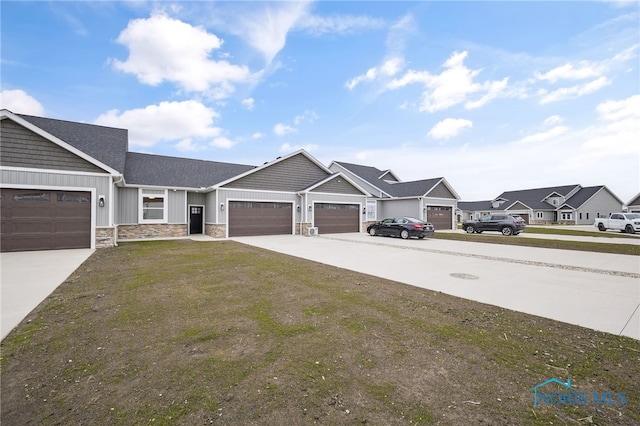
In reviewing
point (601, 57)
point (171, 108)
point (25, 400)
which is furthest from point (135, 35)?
point (601, 57)

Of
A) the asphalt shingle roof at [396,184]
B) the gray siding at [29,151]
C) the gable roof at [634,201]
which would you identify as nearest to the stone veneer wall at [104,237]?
the gray siding at [29,151]

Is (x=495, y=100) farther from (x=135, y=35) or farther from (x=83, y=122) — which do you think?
(x=83, y=122)

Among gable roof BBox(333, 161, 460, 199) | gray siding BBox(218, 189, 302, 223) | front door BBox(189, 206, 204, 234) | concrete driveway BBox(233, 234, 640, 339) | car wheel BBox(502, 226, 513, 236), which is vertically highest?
gable roof BBox(333, 161, 460, 199)

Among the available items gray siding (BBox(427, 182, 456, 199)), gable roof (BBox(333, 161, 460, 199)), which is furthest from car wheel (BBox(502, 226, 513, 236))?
gable roof (BBox(333, 161, 460, 199))

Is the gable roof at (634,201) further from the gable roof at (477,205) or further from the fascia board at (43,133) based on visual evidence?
the fascia board at (43,133)

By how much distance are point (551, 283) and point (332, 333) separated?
616 cm

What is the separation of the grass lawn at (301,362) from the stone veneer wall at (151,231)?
1141 centimetres

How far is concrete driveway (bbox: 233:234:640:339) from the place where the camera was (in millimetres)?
4676

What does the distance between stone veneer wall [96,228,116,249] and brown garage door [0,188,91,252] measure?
330 millimetres

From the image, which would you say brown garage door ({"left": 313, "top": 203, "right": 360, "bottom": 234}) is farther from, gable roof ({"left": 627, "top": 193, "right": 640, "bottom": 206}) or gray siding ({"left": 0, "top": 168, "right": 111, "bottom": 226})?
gable roof ({"left": 627, "top": 193, "right": 640, "bottom": 206})

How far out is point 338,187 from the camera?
21125 millimetres

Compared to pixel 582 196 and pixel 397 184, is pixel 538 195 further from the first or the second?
pixel 397 184

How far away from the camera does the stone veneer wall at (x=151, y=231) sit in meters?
15.3

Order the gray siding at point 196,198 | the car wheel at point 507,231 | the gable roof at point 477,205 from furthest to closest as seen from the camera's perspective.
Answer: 1. the gable roof at point 477,205
2. the car wheel at point 507,231
3. the gray siding at point 196,198
